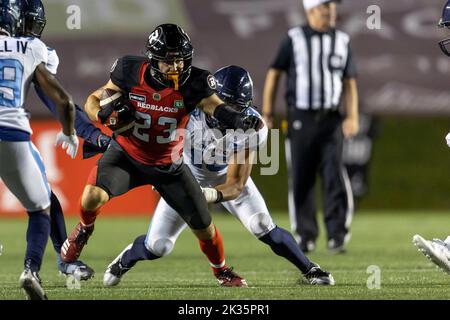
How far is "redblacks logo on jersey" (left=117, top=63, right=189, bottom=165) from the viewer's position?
5301 millimetres

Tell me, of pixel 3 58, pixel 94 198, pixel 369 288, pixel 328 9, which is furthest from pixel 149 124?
pixel 328 9

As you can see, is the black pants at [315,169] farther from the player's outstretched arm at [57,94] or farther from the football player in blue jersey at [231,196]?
the player's outstretched arm at [57,94]

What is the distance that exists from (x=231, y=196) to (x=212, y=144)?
36 cm

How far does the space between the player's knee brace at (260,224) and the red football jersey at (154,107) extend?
50 cm

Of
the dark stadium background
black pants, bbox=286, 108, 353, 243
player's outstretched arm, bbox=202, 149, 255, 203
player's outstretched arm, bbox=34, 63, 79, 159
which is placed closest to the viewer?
player's outstretched arm, bbox=34, 63, 79, 159

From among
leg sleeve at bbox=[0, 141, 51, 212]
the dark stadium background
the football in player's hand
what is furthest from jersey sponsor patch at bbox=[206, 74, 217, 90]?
the dark stadium background

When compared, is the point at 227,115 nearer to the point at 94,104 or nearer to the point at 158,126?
the point at 158,126

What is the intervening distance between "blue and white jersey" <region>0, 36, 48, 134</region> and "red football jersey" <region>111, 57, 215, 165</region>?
61 cm

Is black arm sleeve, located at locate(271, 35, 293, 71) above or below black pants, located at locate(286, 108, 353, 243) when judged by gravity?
above

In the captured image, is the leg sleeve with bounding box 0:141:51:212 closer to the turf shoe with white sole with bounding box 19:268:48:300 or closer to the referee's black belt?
the turf shoe with white sole with bounding box 19:268:48:300

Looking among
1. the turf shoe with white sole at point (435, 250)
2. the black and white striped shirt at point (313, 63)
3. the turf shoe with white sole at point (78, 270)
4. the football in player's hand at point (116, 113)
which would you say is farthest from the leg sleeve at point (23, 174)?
the black and white striped shirt at point (313, 63)

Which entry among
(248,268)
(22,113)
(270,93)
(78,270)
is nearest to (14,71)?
(22,113)

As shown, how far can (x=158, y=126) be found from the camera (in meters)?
5.34
